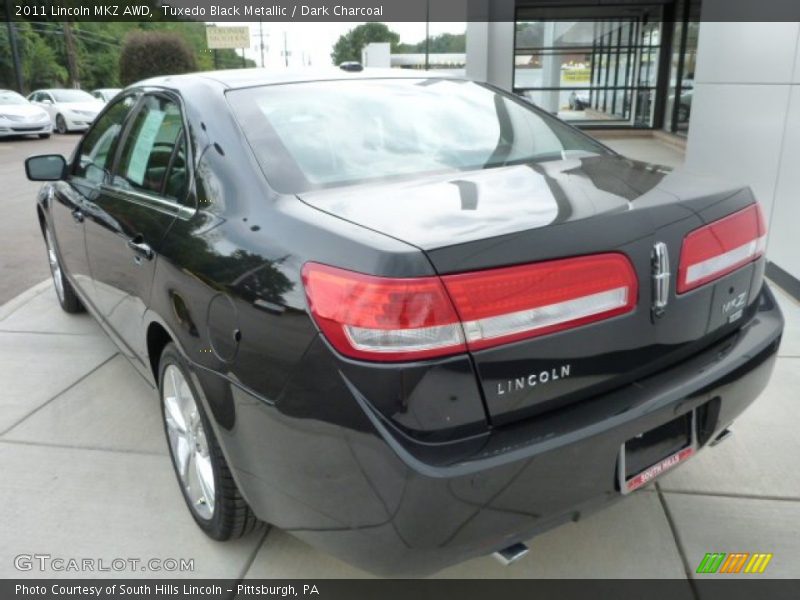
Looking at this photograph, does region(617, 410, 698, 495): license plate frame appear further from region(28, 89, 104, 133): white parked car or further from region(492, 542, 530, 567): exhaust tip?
region(28, 89, 104, 133): white parked car

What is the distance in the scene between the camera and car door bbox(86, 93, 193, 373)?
2.57 metres

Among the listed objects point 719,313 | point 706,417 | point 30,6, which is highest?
point 30,6

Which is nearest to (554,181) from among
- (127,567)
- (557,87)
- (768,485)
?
(768,485)

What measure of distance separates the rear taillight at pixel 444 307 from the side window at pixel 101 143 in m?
2.09

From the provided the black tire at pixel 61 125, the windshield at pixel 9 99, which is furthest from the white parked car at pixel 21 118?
the black tire at pixel 61 125

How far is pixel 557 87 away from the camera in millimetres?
16375

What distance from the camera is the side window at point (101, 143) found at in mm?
3395

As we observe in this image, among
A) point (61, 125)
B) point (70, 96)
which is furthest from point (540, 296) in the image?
point (70, 96)

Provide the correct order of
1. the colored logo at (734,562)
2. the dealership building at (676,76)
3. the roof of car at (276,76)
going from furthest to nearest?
the dealership building at (676,76), the roof of car at (276,76), the colored logo at (734,562)

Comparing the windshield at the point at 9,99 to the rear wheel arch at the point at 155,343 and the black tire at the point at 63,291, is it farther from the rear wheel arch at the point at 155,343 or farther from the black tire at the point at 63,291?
the rear wheel arch at the point at 155,343

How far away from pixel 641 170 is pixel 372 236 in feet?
3.83

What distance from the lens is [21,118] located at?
20.3m

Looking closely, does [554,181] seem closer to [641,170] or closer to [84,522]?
[641,170]

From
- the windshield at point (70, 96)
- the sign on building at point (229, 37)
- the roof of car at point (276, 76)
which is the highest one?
the sign on building at point (229, 37)
